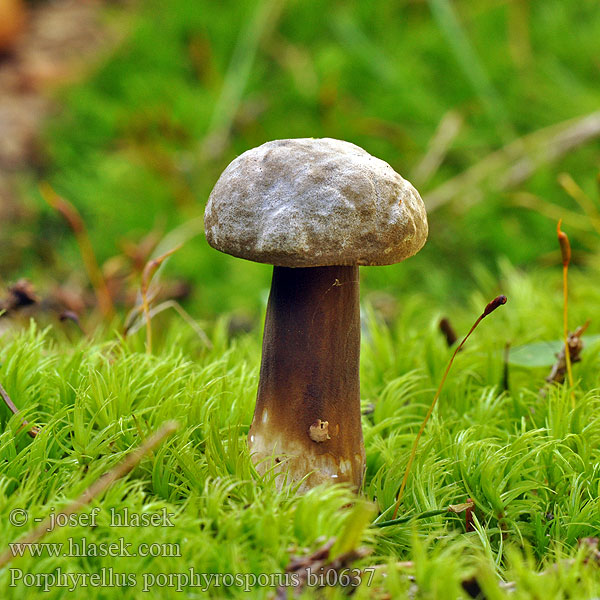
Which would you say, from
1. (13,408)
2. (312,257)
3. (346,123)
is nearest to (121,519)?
(13,408)

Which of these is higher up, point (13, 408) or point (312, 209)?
point (312, 209)

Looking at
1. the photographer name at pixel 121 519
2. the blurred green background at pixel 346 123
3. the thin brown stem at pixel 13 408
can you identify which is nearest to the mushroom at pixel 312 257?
the photographer name at pixel 121 519

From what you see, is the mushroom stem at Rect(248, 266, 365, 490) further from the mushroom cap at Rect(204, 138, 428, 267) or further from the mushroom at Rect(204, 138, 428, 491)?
the mushroom cap at Rect(204, 138, 428, 267)

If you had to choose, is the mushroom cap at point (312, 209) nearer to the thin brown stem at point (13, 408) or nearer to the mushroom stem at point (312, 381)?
the mushroom stem at point (312, 381)

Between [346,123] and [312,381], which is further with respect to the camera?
[346,123]

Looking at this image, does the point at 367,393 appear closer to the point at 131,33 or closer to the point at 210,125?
the point at 210,125

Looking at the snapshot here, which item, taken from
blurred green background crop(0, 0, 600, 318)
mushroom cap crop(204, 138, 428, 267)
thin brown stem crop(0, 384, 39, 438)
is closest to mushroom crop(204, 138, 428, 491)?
mushroom cap crop(204, 138, 428, 267)

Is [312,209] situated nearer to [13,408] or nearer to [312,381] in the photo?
[312,381]

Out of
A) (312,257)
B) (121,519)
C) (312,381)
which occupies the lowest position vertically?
(121,519)
